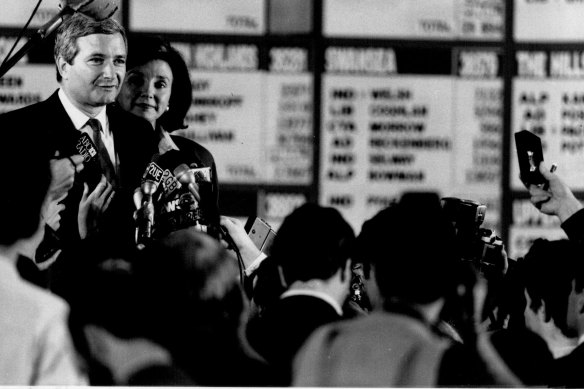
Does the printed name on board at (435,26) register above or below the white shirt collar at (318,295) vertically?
above

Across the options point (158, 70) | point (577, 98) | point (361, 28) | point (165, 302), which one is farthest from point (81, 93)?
point (577, 98)

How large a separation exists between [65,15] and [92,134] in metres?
0.46

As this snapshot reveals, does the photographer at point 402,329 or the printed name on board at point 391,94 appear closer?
the photographer at point 402,329

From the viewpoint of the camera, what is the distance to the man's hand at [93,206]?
383cm

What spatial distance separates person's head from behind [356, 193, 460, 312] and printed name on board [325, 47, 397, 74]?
50cm

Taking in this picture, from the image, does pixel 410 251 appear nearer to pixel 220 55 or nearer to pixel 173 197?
pixel 173 197

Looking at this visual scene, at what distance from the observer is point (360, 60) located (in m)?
3.89

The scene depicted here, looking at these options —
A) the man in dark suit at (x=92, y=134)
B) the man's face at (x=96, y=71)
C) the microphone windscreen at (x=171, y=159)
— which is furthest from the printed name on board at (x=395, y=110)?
the man's face at (x=96, y=71)

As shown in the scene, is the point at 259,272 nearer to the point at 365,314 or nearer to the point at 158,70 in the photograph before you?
the point at 365,314

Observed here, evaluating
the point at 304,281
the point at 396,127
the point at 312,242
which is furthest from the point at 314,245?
the point at 396,127

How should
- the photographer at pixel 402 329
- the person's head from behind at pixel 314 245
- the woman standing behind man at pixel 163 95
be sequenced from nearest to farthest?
the photographer at pixel 402 329
the person's head from behind at pixel 314 245
the woman standing behind man at pixel 163 95

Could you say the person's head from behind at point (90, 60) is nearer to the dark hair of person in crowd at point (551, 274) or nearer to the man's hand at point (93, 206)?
the man's hand at point (93, 206)

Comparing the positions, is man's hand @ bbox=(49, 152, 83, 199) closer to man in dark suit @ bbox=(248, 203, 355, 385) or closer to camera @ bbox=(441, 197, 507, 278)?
man in dark suit @ bbox=(248, 203, 355, 385)

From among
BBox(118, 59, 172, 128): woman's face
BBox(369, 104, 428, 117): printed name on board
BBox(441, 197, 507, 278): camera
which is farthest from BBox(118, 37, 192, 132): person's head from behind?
BBox(441, 197, 507, 278): camera
